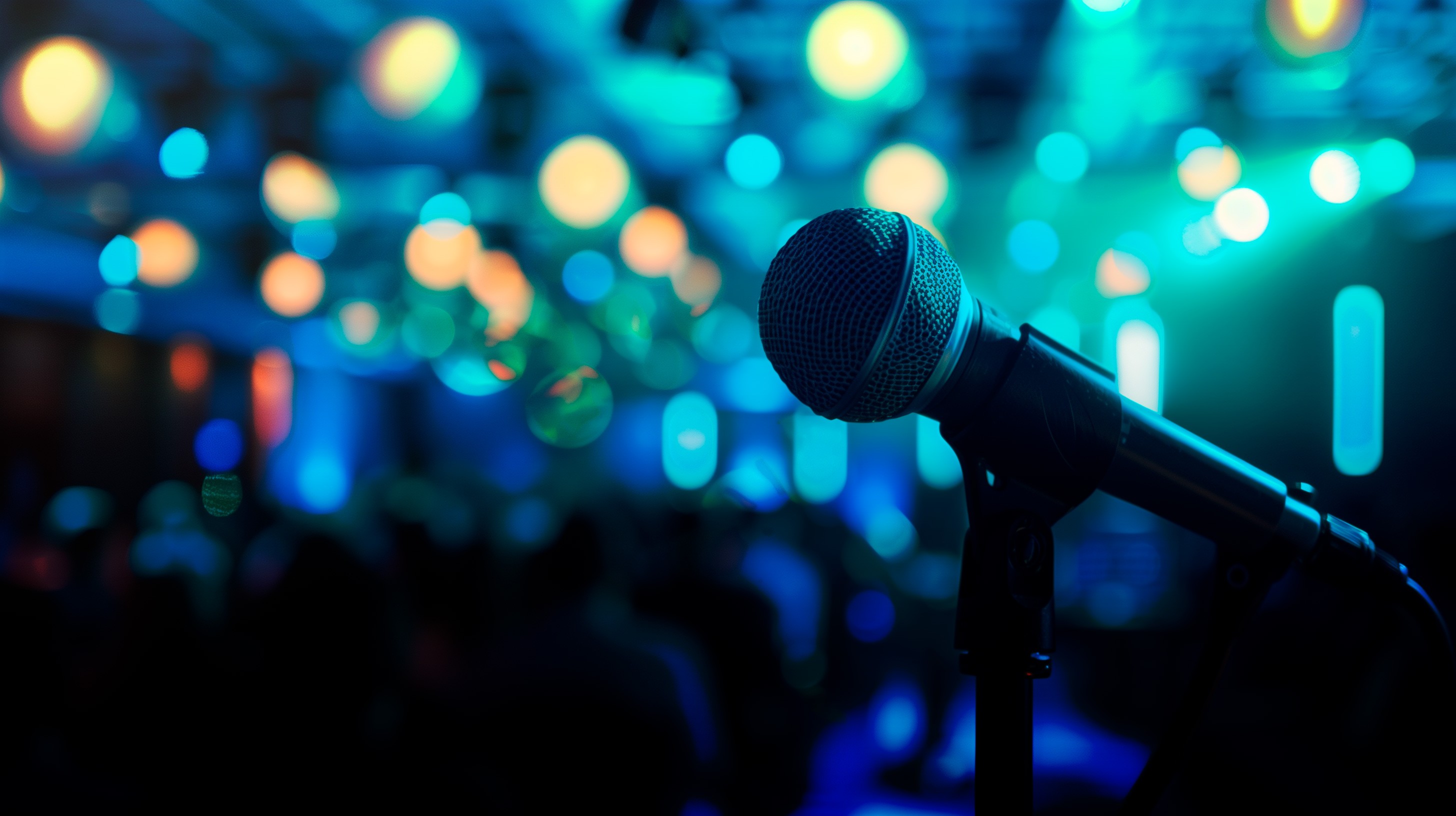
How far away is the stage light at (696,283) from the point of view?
7.49 metres

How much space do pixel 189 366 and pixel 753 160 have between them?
6.68 m

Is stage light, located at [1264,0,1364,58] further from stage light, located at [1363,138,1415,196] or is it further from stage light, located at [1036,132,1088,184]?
stage light, located at [1363,138,1415,196]

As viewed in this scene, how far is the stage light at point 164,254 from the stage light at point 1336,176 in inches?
276

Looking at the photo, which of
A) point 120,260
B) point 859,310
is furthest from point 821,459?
point 859,310

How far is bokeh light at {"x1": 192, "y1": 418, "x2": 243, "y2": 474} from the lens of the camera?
977cm

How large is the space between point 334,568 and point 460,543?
456 millimetres

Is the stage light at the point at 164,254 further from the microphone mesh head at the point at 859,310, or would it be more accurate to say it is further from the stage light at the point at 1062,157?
the microphone mesh head at the point at 859,310

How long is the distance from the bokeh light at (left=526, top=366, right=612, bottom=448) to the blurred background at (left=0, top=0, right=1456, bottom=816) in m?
0.21

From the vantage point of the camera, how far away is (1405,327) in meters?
6.16

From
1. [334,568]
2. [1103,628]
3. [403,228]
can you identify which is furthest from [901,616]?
[403,228]

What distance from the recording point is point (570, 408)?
9.19 metres

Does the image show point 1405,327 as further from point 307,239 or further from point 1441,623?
point 307,239

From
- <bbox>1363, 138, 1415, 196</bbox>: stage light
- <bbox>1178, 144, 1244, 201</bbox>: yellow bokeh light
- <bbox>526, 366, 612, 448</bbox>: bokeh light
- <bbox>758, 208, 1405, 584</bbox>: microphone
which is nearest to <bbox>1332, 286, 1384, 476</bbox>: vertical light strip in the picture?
<bbox>1363, 138, 1415, 196</bbox>: stage light

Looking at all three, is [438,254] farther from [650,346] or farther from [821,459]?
[821,459]
